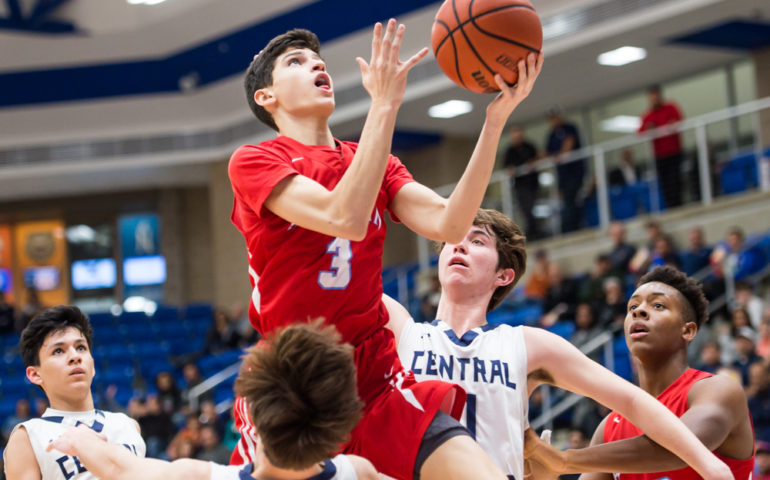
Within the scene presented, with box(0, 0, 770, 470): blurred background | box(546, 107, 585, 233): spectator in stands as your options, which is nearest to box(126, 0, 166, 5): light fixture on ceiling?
box(0, 0, 770, 470): blurred background

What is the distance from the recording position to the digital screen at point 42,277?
19.8m

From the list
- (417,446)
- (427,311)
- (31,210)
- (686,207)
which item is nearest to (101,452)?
(417,446)

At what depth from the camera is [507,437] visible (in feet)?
11.0

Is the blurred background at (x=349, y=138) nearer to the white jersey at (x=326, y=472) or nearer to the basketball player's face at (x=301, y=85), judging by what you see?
the basketball player's face at (x=301, y=85)

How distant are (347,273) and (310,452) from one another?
623 mm

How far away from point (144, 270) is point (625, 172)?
9866 mm

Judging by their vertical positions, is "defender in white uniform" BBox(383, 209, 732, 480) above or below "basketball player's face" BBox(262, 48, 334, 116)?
below

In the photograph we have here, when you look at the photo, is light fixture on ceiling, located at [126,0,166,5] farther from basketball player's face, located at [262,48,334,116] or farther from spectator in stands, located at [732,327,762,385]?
basketball player's face, located at [262,48,334,116]

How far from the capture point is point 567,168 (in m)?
13.6

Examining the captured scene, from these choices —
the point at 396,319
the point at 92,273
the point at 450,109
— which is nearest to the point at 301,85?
the point at 396,319

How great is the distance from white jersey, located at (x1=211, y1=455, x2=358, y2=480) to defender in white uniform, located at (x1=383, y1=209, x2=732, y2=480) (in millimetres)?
741

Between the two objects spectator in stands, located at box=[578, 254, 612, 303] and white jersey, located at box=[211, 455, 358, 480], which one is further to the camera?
spectator in stands, located at box=[578, 254, 612, 303]

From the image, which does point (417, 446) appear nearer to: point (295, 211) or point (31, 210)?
point (295, 211)

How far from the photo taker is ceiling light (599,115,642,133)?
15887mm
